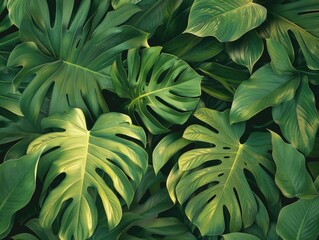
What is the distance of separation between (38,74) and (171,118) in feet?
1.03

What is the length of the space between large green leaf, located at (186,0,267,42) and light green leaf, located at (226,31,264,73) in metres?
0.08

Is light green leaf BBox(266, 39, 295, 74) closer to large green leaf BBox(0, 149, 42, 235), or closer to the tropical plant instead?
the tropical plant

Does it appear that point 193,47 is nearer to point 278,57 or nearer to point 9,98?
point 278,57

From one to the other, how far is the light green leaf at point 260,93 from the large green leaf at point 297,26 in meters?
0.06

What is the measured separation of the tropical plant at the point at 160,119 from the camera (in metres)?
1.12

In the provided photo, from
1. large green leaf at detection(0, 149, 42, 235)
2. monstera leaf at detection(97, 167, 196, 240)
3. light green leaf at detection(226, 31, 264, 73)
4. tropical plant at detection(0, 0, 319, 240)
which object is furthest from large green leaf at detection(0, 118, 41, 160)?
light green leaf at detection(226, 31, 264, 73)

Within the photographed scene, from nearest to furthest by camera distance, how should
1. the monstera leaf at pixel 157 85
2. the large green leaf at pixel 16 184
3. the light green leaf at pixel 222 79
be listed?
the large green leaf at pixel 16 184
the monstera leaf at pixel 157 85
the light green leaf at pixel 222 79

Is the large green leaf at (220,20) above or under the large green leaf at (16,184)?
above

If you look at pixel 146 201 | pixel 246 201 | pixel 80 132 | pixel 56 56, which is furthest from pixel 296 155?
pixel 56 56

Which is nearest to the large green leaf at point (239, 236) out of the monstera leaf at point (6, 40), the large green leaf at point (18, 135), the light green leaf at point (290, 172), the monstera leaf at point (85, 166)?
the light green leaf at point (290, 172)

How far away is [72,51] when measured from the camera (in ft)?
4.07

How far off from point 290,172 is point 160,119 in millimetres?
331

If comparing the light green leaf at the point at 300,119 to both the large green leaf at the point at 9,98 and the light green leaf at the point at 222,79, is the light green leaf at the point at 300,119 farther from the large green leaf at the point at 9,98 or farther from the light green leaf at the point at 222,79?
the large green leaf at the point at 9,98

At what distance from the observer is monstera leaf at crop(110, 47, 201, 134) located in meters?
1.15
